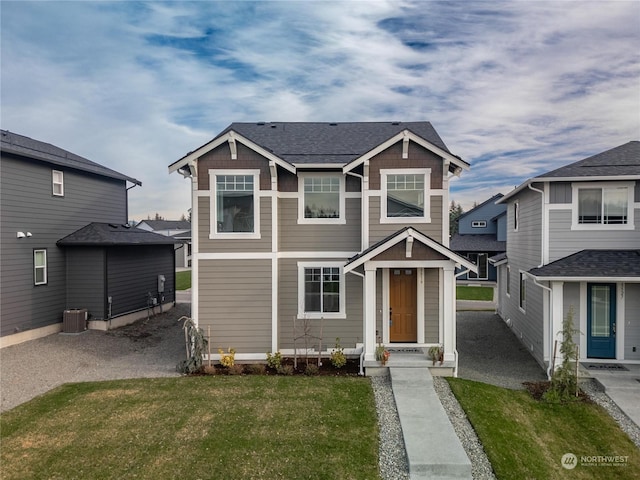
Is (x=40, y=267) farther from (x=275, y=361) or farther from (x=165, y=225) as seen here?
(x=165, y=225)

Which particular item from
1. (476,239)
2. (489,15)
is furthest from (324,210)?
(476,239)

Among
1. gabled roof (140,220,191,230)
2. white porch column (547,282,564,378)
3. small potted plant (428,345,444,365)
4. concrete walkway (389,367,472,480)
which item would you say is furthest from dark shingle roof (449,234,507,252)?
gabled roof (140,220,191,230)

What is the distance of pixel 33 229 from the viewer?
1278 cm

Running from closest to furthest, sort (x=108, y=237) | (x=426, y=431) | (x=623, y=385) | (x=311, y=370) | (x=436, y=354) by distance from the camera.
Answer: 1. (x=426, y=431)
2. (x=623, y=385)
3. (x=436, y=354)
4. (x=311, y=370)
5. (x=108, y=237)

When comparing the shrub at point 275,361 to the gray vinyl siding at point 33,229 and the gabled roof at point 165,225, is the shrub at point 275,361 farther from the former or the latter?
the gabled roof at point 165,225

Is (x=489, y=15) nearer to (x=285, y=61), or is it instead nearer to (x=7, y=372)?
(x=285, y=61)

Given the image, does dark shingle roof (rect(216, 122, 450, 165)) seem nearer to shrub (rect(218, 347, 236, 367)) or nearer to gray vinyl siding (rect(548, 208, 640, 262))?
gray vinyl siding (rect(548, 208, 640, 262))

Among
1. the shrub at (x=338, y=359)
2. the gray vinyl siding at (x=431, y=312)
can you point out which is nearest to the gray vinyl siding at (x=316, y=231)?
the gray vinyl siding at (x=431, y=312)

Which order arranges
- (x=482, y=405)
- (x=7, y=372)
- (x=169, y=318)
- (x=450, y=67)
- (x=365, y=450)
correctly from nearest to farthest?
(x=365, y=450)
(x=482, y=405)
(x=7, y=372)
(x=450, y=67)
(x=169, y=318)

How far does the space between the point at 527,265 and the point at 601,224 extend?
8.53 feet

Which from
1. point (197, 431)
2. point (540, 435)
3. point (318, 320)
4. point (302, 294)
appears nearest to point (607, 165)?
point (540, 435)

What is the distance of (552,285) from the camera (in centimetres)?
973

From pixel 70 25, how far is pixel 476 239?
95.4 feet

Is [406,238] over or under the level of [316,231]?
under
